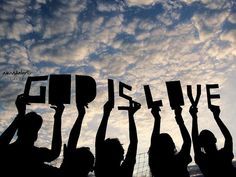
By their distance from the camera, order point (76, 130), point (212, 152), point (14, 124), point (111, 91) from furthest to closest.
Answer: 1. point (212, 152)
2. point (111, 91)
3. point (76, 130)
4. point (14, 124)

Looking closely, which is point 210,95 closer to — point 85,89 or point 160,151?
point 160,151

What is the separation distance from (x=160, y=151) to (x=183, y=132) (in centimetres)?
82

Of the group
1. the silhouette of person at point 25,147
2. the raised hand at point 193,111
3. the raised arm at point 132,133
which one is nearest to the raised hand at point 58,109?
the silhouette of person at point 25,147

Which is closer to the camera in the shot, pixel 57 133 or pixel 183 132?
pixel 57 133

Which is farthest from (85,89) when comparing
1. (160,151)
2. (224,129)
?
(224,129)

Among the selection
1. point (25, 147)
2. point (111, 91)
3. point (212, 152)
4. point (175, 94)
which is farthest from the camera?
point (175, 94)

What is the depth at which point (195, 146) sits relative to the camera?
588cm

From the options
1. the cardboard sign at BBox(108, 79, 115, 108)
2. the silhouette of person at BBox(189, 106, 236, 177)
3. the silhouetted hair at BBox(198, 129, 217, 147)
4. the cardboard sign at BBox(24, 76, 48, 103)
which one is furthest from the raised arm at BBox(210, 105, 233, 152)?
the cardboard sign at BBox(24, 76, 48, 103)

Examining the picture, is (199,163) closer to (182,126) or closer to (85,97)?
(182,126)

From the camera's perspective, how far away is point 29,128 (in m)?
5.00

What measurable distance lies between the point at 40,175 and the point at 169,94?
10.1ft

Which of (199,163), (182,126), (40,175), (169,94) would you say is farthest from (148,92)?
(40,175)

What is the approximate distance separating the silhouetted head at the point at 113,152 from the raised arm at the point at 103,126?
0.11m

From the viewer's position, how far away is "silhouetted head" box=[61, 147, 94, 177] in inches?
187
